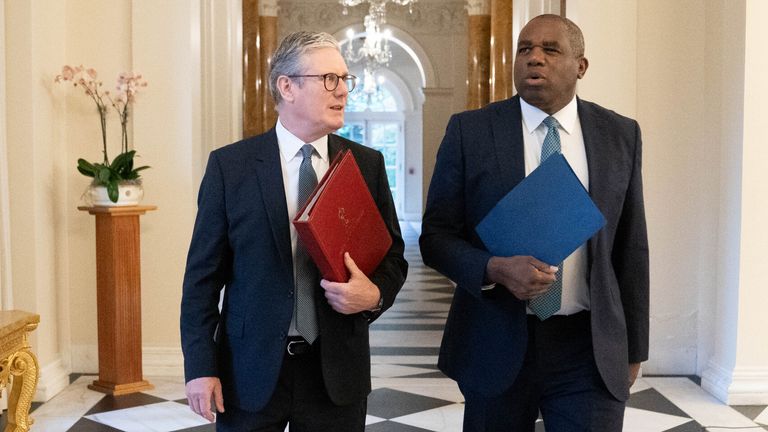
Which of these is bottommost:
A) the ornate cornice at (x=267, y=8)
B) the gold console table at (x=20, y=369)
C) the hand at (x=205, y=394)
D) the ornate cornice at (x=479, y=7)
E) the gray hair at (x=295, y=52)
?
the gold console table at (x=20, y=369)

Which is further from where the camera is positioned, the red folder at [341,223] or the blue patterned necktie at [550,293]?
the blue patterned necktie at [550,293]

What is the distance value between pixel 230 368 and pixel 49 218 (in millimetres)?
4149

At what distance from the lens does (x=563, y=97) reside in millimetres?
2615

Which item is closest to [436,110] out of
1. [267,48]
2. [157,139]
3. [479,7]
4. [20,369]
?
[479,7]

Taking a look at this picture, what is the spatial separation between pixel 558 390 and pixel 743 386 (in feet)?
12.0

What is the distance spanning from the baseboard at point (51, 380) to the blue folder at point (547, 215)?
425 centimetres

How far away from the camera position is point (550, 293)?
8.37 ft

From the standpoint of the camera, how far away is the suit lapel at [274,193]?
245cm

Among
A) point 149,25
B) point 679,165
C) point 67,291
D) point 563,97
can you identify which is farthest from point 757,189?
point 67,291

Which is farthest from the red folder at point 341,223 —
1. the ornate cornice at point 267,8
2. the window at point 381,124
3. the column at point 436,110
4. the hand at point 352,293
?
the window at point 381,124

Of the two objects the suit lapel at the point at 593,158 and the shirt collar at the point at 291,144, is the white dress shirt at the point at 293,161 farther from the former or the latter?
the suit lapel at the point at 593,158

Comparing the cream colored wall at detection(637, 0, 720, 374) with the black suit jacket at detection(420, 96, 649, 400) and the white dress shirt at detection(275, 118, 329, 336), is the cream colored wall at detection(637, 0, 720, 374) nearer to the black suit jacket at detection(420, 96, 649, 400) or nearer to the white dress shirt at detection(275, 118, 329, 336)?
the black suit jacket at detection(420, 96, 649, 400)

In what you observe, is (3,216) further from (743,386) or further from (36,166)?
(743,386)

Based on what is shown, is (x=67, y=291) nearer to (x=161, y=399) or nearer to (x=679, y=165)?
(x=161, y=399)
